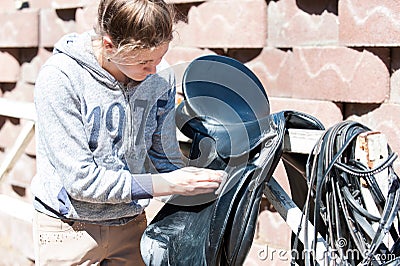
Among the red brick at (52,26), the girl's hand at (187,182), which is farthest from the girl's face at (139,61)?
the red brick at (52,26)

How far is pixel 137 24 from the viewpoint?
1.62 meters

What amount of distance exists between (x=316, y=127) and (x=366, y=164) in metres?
0.25

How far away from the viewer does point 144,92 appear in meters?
1.87

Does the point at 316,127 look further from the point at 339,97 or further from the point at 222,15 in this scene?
the point at 222,15

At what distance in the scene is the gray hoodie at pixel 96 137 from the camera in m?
1.68

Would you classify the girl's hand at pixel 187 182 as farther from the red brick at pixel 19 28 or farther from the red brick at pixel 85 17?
the red brick at pixel 19 28

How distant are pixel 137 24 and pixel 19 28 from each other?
2.41 meters

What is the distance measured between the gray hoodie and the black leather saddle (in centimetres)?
9

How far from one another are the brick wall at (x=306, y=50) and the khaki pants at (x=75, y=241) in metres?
0.77

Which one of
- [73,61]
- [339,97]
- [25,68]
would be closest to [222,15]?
[339,97]

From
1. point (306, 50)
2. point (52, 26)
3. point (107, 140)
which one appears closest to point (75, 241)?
point (107, 140)

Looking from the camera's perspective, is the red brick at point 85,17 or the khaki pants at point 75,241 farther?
the red brick at point 85,17

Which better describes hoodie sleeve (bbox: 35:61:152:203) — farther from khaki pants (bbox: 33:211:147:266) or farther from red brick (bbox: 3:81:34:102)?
red brick (bbox: 3:81:34:102)

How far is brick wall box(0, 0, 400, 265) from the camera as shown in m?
2.27
